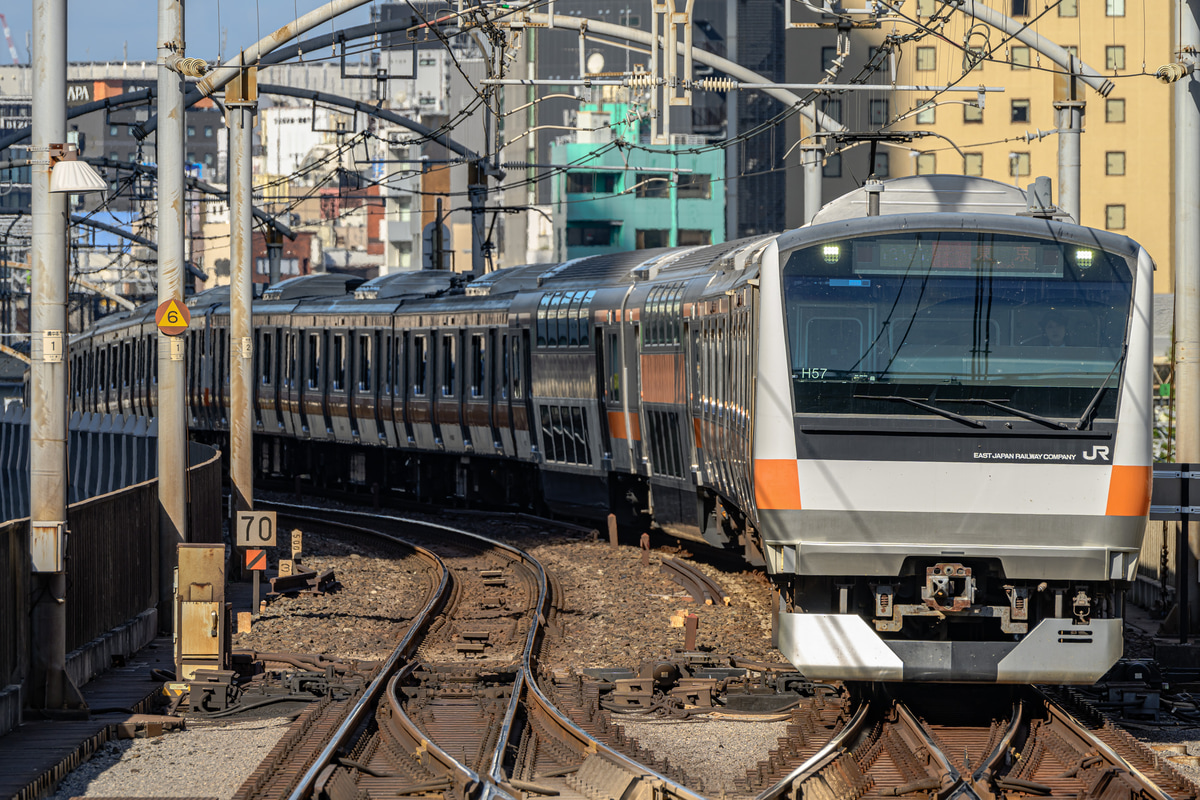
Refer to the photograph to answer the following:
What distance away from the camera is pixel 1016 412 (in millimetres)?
10148

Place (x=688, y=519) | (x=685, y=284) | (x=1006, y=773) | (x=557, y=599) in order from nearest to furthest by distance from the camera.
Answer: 1. (x=1006, y=773)
2. (x=557, y=599)
3. (x=685, y=284)
4. (x=688, y=519)

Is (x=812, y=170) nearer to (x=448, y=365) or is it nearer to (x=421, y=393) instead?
(x=448, y=365)

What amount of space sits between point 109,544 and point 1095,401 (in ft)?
24.9

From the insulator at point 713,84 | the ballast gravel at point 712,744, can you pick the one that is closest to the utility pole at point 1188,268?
the insulator at point 713,84

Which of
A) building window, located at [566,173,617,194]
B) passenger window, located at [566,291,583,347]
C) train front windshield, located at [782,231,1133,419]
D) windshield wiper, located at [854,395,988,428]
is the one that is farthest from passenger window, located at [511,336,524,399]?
building window, located at [566,173,617,194]

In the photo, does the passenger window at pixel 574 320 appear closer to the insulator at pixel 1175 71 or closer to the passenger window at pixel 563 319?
the passenger window at pixel 563 319

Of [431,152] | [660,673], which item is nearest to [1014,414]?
[660,673]

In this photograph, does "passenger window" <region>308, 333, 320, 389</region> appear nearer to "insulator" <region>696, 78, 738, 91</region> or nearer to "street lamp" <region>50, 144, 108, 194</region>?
"insulator" <region>696, 78, 738, 91</region>

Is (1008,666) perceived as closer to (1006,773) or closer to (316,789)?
(1006,773)

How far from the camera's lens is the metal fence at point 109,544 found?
10992 millimetres

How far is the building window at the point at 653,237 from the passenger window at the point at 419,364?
1976 inches

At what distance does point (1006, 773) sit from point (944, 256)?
3059mm

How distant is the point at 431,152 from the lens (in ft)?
374

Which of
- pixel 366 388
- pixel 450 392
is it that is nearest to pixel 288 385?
pixel 366 388
